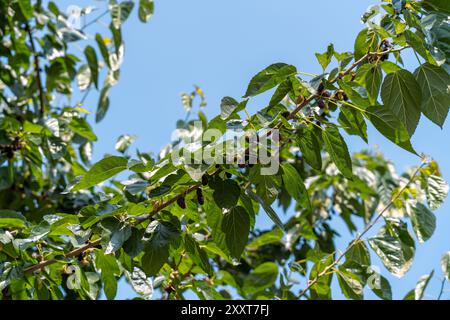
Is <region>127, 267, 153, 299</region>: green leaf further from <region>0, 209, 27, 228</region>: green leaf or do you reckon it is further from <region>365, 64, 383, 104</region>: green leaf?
<region>365, 64, 383, 104</region>: green leaf

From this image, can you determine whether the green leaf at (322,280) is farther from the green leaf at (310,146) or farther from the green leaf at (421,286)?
the green leaf at (310,146)

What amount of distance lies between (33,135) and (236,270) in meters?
1.15

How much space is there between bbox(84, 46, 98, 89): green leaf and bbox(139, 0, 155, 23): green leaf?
34 centimetres

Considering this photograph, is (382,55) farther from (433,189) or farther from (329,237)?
(329,237)

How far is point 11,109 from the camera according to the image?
2.93m

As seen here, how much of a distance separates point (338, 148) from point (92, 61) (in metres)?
1.47

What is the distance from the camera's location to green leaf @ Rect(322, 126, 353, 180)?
1.40m

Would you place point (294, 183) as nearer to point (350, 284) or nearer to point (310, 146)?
point (310, 146)

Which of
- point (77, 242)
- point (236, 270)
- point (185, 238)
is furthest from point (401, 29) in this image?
point (236, 270)

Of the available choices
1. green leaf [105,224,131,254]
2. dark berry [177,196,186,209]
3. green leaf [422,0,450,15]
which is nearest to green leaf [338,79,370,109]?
green leaf [422,0,450,15]

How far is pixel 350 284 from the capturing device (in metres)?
1.88

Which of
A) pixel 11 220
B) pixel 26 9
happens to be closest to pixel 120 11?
pixel 26 9

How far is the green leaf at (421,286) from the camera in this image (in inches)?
80.4

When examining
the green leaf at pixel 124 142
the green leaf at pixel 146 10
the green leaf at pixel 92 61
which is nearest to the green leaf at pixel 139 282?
the green leaf at pixel 92 61
